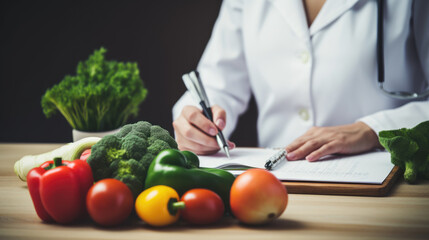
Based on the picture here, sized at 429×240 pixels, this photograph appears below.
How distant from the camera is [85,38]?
2227 mm

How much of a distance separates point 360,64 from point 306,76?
0.17 meters

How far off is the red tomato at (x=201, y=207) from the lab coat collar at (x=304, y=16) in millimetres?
934

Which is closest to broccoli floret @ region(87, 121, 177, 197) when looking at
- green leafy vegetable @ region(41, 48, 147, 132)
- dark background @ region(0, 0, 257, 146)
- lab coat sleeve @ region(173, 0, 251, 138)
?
green leafy vegetable @ region(41, 48, 147, 132)

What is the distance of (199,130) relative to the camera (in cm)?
126

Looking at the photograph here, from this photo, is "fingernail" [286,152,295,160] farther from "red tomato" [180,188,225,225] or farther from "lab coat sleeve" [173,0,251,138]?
"lab coat sleeve" [173,0,251,138]

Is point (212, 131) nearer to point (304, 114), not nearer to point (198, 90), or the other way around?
point (198, 90)

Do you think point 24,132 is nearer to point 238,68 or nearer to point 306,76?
point 238,68

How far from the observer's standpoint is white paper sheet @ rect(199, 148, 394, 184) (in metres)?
0.93

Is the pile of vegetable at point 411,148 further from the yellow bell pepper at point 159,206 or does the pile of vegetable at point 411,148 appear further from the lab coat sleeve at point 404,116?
the yellow bell pepper at point 159,206

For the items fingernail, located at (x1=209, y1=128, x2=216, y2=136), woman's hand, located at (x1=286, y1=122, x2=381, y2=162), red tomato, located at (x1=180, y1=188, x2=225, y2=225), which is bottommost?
woman's hand, located at (x1=286, y1=122, x2=381, y2=162)

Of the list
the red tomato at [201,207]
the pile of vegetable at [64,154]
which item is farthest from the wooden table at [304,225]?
the pile of vegetable at [64,154]

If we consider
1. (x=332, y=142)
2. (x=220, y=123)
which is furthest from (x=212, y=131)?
(x=332, y=142)

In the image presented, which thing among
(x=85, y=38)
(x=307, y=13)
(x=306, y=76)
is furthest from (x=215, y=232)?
(x=85, y=38)

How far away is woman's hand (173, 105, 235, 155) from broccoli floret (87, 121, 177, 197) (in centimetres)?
42
